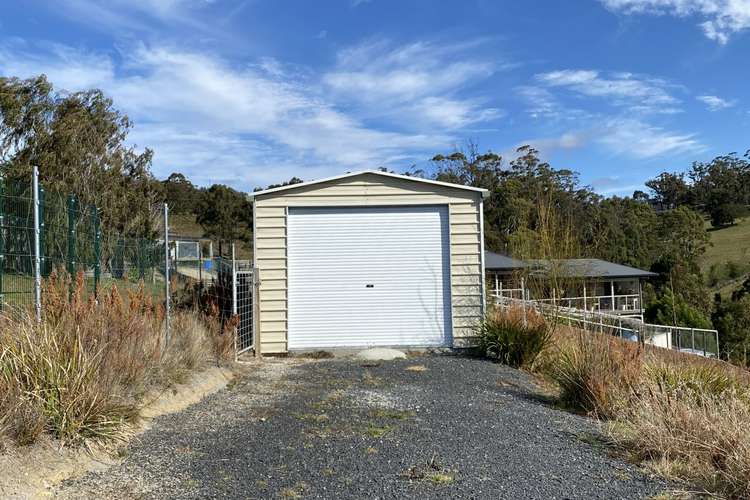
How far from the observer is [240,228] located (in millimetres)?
37688

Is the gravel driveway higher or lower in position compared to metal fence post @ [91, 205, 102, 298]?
lower

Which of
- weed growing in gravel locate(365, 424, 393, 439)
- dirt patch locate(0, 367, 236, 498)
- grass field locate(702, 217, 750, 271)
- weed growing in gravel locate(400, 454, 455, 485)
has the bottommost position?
weed growing in gravel locate(400, 454, 455, 485)


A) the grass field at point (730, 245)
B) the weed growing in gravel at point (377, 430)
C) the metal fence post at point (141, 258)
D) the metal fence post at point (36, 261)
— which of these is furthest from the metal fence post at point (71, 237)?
the grass field at point (730, 245)

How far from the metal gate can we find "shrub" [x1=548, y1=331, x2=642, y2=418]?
17.9 feet

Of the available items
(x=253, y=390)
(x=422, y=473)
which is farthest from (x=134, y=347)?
(x=422, y=473)

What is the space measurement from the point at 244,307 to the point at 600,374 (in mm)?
6373

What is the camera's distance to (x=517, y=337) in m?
10.1

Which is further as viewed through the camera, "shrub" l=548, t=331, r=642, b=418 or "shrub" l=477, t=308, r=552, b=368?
"shrub" l=477, t=308, r=552, b=368

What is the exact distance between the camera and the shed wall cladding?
11711 millimetres

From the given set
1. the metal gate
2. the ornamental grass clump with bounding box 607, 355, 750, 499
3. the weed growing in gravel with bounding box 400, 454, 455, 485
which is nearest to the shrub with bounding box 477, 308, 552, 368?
the ornamental grass clump with bounding box 607, 355, 750, 499

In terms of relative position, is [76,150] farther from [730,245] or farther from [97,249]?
[730,245]

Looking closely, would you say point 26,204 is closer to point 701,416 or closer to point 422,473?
point 422,473

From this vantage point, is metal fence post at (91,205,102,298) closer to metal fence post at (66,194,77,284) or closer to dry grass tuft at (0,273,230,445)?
metal fence post at (66,194,77,284)

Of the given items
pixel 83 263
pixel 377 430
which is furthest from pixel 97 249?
pixel 377 430
